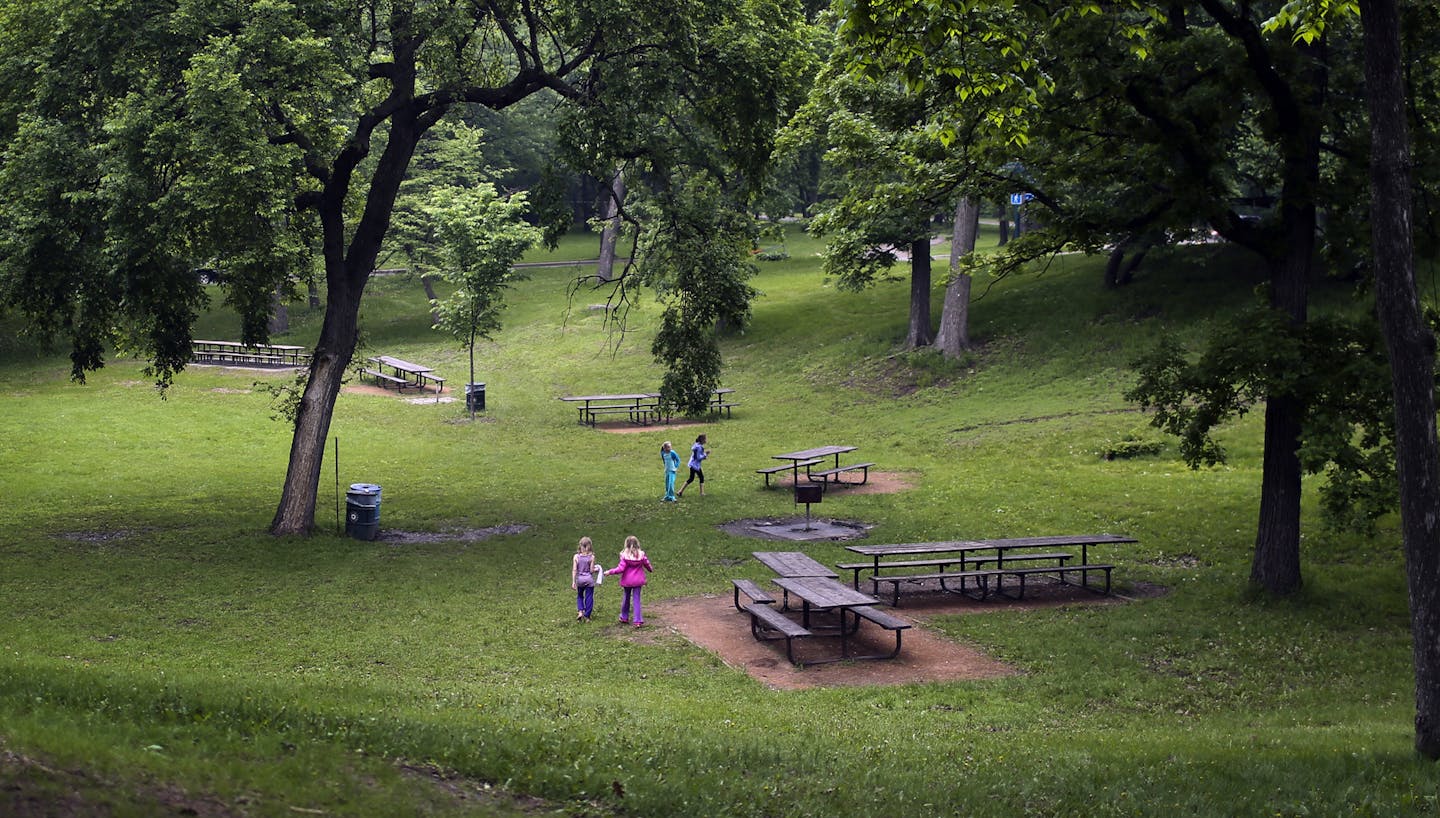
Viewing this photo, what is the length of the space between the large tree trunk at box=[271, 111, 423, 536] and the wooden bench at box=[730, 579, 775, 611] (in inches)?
359

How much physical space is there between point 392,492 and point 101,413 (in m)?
15.8

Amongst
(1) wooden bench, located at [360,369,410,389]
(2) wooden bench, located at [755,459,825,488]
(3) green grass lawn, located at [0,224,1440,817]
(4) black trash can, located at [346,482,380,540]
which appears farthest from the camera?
(1) wooden bench, located at [360,369,410,389]

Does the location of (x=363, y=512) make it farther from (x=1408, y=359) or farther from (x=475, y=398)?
(x=475, y=398)

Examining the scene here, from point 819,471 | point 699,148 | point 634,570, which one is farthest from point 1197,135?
point 819,471

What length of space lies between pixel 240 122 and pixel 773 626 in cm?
1126

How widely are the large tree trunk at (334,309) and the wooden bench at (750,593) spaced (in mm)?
9116

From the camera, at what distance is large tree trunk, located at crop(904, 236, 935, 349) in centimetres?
4025

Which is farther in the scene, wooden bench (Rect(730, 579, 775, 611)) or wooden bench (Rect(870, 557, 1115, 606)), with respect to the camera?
wooden bench (Rect(870, 557, 1115, 606))

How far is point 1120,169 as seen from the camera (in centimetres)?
1641

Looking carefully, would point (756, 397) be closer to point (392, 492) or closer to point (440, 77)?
point (392, 492)

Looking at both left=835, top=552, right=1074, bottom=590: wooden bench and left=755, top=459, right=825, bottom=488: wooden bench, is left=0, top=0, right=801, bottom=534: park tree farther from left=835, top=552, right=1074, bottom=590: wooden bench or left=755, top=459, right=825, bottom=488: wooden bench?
left=755, top=459, right=825, bottom=488: wooden bench

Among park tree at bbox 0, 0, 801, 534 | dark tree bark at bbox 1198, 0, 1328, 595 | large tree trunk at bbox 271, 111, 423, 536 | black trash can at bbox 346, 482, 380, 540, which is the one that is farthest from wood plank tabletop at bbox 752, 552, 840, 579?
large tree trunk at bbox 271, 111, 423, 536

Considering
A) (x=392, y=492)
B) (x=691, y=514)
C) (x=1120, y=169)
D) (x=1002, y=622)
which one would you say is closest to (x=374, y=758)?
(x=1002, y=622)

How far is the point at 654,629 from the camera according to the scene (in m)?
16.0
